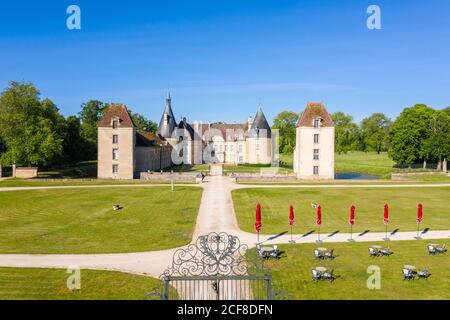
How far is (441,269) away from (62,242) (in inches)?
855

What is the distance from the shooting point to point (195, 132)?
9044 centimetres

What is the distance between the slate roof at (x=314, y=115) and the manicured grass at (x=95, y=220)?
73.7ft

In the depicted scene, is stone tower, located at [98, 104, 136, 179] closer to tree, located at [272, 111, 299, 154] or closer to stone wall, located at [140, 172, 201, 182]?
stone wall, located at [140, 172, 201, 182]

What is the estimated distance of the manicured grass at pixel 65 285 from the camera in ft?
46.7

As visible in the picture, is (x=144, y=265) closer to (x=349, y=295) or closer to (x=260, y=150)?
(x=349, y=295)

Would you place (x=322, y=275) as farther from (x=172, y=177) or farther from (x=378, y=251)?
(x=172, y=177)

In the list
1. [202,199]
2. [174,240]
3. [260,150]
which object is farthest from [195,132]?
[174,240]

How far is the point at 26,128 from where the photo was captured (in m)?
55.1

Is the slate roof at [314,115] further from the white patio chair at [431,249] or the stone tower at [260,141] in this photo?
the white patio chair at [431,249]

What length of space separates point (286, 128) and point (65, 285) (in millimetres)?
103987

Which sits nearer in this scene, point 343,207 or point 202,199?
point 343,207

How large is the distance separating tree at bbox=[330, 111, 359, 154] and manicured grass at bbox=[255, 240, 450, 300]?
101m

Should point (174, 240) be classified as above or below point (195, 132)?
below

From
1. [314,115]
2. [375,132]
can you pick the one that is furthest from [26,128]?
[375,132]
